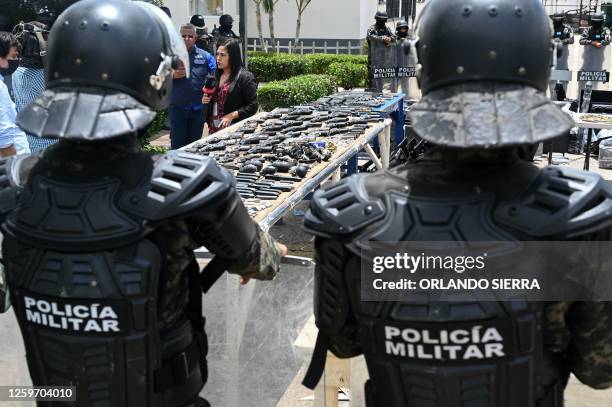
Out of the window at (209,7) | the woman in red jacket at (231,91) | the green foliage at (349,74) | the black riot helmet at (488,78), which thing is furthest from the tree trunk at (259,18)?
the black riot helmet at (488,78)

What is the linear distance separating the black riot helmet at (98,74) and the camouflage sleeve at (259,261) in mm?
519

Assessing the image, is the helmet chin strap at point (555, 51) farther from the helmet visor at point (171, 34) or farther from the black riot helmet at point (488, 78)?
the helmet visor at point (171, 34)

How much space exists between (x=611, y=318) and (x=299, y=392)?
99.9 inches

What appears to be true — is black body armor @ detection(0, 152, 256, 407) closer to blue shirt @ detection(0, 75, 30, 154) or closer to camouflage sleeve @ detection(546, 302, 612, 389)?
camouflage sleeve @ detection(546, 302, 612, 389)

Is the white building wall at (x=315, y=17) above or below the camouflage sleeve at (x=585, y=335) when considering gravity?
below

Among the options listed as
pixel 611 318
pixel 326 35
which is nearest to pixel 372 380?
pixel 611 318

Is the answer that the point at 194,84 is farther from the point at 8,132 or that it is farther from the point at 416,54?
the point at 416,54

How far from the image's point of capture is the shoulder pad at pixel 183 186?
2035mm

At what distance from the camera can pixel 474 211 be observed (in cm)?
177

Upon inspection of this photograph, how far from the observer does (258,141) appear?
5957mm

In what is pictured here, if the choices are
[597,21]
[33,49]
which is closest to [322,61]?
[597,21]

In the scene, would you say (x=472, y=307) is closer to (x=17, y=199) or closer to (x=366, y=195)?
(x=366, y=195)

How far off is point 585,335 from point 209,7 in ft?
78.2

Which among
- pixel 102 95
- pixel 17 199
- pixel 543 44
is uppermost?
pixel 543 44
